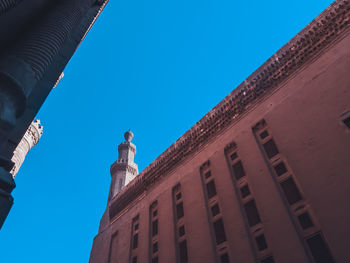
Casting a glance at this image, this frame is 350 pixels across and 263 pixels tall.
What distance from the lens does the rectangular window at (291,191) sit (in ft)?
35.7

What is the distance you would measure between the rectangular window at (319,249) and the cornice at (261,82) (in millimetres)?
8599

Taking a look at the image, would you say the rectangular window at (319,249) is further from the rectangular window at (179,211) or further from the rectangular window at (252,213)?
the rectangular window at (179,211)

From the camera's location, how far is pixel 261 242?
10.8m

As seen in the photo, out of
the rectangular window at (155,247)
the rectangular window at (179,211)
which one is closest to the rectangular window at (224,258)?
the rectangular window at (179,211)

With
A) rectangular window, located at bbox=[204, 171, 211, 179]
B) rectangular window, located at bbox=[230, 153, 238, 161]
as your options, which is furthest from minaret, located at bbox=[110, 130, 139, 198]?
rectangular window, located at bbox=[230, 153, 238, 161]

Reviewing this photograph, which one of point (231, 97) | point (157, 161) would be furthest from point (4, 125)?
point (157, 161)

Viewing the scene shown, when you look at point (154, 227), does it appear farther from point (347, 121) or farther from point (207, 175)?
A: point (347, 121)

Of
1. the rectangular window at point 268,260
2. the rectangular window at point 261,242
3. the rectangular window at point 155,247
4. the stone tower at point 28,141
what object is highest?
the stone tower at point 28,141

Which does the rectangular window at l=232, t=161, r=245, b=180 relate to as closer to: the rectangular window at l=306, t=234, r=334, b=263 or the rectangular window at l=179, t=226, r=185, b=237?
the rectangular window at l=179, t=226, r=185, b=237

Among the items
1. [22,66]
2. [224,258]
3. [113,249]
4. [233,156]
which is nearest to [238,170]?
[233,156]

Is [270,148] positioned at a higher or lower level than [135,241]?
higher

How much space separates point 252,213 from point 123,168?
76.1 feet

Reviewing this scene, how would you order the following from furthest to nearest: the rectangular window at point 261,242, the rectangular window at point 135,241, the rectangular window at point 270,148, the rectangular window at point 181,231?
the rectangular window at point 135,241 < the rectangular window at point 181,231 < the rectangular window at point 270,148 < the rectangular window at point 261,242

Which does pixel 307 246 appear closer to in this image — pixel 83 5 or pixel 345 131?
pixel 345 131
